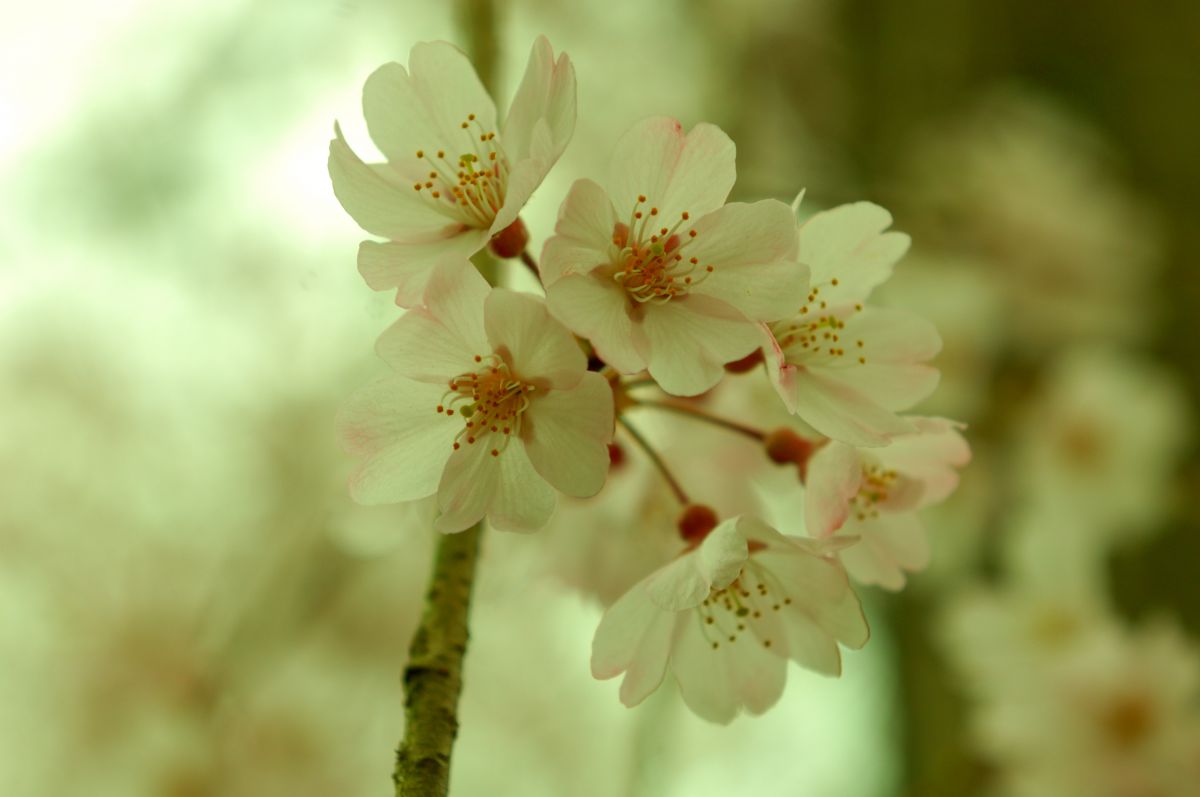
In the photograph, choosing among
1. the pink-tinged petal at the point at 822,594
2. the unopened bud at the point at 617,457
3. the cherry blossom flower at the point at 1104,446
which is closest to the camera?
the pink-tinged petal at the point at 822,594

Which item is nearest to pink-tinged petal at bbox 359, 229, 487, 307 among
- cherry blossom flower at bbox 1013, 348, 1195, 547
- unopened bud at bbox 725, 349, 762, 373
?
unopened bud at bbox 725, 349, 762, 373

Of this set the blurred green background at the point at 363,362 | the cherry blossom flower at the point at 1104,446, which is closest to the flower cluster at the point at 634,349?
the blurred green background at the point at 363,362

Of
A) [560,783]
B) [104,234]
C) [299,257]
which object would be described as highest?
[104,234]

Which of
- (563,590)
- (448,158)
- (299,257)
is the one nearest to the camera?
(448,158)

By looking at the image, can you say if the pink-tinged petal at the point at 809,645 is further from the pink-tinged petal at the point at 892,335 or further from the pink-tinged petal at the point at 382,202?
the pink-tinged petal at the point at 382,202

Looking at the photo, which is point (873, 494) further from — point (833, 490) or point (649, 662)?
point (649, 662)

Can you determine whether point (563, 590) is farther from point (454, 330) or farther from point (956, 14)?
point (956, 14)

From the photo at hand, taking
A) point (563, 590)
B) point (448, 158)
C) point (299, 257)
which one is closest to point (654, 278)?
point (448, 158)
